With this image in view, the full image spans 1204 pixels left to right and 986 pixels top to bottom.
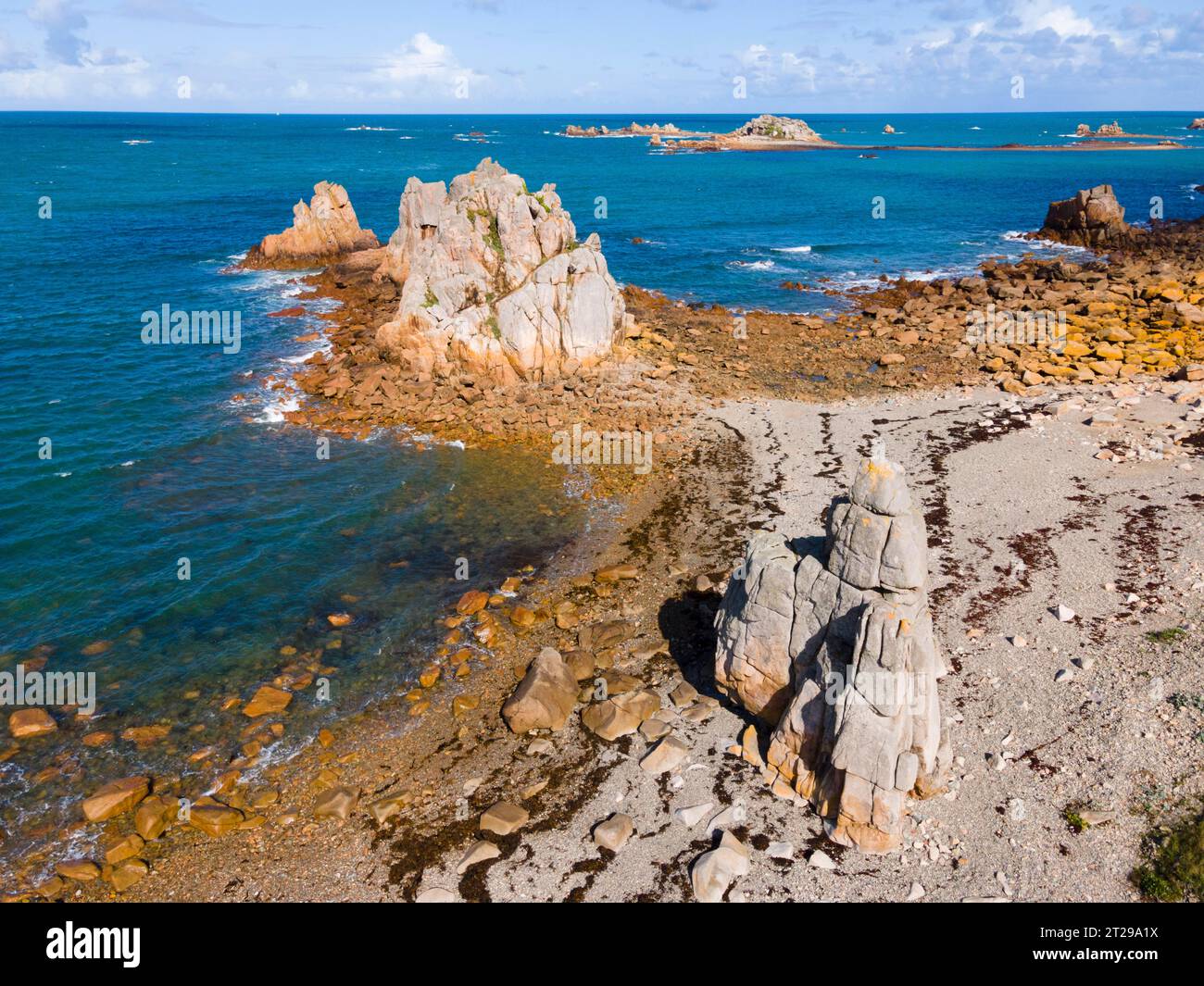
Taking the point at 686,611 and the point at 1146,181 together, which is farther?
the point at 1146,181

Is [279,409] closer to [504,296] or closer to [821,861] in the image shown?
[504,296]

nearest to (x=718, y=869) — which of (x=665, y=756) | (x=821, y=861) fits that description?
(x=821, y=861)

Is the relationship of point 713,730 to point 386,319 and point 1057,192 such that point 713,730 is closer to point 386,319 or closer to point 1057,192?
point 386,319

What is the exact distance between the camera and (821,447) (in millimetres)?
35312

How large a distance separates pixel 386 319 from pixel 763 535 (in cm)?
3764

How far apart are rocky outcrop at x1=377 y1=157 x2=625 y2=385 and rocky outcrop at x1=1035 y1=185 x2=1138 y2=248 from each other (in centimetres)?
6016

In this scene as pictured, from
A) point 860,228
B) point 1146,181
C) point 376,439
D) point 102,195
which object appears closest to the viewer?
point 376,439
